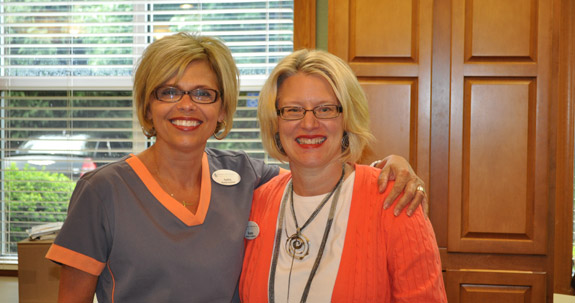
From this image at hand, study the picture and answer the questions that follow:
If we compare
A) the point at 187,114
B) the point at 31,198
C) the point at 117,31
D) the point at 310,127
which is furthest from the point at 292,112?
the point at 31,198

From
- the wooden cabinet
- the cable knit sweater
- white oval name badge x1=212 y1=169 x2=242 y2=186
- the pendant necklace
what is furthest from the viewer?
the wooden cabinet

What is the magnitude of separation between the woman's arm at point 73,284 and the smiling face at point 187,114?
44 cm

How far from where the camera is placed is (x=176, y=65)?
4.81 feet

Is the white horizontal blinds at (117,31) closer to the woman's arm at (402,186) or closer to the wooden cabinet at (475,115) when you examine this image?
the wooden cabinet at (475,115)

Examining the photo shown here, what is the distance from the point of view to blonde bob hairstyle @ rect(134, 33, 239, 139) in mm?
1467

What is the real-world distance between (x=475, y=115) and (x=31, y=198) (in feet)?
8.75

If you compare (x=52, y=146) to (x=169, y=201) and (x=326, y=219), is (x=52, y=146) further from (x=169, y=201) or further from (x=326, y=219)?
(x=326, y=219)

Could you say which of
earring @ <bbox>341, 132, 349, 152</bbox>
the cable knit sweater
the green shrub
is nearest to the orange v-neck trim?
the cable knit sweater

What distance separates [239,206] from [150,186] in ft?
0.95

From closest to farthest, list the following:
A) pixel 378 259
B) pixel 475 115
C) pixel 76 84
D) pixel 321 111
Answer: pixel 378 259
pixel 321 111
pixel 475 115
pixel 76 84

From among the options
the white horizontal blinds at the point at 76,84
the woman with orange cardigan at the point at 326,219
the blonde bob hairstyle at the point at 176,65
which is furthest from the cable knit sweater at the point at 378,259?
the white horizontal blinds at the point at 76,84

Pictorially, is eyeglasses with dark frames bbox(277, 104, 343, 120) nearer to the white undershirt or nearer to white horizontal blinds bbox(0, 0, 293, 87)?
the white undershirt

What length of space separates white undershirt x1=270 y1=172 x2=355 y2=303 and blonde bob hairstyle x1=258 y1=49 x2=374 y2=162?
12 centimetres

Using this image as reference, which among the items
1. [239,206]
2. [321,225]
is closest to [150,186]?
[239,206]
